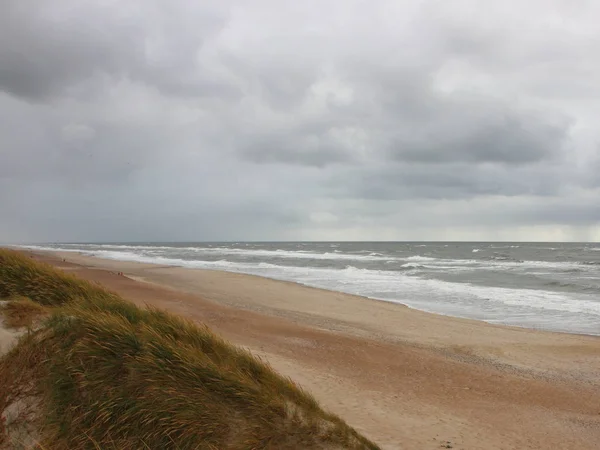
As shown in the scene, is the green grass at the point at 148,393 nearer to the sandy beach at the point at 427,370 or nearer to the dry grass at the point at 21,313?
the dry grass at the point at 21,313

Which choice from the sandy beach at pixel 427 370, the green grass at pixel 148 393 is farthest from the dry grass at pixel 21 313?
the sandy beach at pixel 427 370

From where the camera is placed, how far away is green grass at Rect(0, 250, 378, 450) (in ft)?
13.6

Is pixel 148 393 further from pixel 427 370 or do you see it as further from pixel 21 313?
pixel 427 370

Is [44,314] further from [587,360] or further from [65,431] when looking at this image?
[587,360]

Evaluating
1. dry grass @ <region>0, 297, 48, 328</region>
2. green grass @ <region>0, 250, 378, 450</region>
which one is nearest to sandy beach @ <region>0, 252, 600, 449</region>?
green grass @ <region>0, 250, 378, 450</region>

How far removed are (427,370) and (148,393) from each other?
759 cm

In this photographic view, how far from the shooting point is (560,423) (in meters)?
7.69

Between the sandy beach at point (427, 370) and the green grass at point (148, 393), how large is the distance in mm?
2182

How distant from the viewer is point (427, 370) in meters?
10.4

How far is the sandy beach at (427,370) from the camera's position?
22.7 feet

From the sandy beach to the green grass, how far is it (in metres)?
2.18

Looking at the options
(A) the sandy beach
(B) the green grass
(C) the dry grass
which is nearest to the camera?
(B) the green grass

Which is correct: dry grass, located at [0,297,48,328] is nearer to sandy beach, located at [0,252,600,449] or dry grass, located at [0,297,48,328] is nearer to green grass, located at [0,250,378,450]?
green grass, located at [0,250,378,450]

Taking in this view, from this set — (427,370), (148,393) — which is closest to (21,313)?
(148,393)
